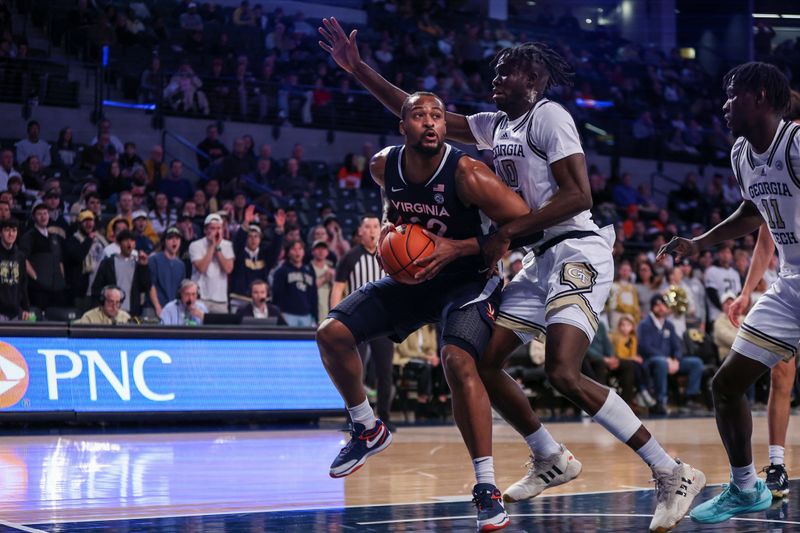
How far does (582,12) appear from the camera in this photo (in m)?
24.3

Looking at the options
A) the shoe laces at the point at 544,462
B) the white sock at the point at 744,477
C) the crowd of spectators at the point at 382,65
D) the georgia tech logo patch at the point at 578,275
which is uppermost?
the crowd of spectators at the point at 382,65

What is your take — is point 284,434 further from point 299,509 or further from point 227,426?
point 299,509

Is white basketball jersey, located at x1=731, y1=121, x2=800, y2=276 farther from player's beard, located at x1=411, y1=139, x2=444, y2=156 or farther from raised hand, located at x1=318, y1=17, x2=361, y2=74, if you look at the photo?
raised hand, located at x1=318, y1=17, x2=361, y2=74

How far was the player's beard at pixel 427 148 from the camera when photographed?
513 centimetres

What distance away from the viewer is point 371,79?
20.0ft

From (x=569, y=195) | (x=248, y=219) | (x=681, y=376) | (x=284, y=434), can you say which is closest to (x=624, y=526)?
(x=569, y=195)

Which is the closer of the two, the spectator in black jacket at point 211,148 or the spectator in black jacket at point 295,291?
the spectator in black jacket at point 295,291

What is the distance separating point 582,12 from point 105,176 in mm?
13084

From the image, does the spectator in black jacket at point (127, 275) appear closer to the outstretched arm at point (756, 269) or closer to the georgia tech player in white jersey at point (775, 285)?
the outstretched arm at point (756, 269)

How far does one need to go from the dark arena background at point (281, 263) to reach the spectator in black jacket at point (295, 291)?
0.13ft

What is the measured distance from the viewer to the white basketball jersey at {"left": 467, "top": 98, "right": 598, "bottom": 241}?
5254mm

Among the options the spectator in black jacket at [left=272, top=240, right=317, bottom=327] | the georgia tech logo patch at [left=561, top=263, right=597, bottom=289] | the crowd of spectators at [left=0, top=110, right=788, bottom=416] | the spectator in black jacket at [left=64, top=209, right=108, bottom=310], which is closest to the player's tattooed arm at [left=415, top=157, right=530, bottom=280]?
the georgia tech logo patch at [left=561, top=263, right=597, bottom=289]

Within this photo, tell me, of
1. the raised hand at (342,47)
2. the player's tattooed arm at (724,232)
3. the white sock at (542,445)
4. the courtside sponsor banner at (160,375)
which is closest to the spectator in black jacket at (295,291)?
the courtside sponsor banner at (160,375)

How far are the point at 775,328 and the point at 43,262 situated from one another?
27.3 feet
